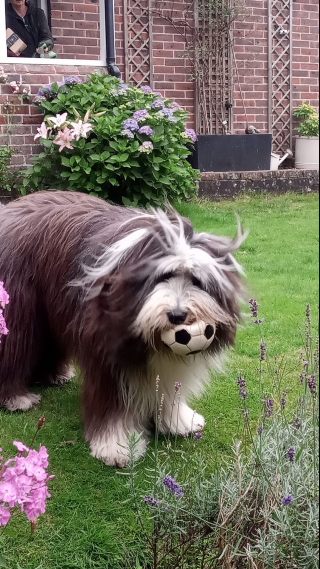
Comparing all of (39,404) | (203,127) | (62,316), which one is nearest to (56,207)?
(62,316)

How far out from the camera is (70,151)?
5.59m

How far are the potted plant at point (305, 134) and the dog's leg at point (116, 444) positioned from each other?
712cm

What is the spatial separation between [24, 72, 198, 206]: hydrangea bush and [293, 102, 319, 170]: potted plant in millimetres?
3840

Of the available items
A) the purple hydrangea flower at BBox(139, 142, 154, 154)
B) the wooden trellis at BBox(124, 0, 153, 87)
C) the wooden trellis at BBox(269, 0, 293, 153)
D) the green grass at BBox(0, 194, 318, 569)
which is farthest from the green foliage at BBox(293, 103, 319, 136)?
the purple hydrangea flower at BBox(139, 142, 154, 154)

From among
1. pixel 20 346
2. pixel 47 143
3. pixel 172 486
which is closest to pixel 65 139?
pixel 47 143

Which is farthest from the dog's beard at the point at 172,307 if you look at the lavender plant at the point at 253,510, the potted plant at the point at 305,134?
the potted plant at the point at 305,134

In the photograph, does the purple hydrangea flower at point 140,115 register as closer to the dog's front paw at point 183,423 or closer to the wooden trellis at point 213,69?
the dog's front paw at point 183,423

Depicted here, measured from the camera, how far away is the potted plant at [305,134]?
9391mm

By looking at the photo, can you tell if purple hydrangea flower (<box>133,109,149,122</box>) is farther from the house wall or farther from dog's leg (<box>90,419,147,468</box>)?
dog's leg (<box>90,419,147,468</box>)

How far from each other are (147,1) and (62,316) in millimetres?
7103

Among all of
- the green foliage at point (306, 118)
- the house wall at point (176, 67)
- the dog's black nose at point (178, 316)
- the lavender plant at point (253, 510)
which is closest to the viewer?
the lavender plant at point (253, 510)

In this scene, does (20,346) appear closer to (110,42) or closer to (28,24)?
(110,42)

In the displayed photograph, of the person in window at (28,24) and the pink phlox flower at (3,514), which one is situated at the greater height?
the person in window at (28,24)

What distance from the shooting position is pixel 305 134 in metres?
9.75
